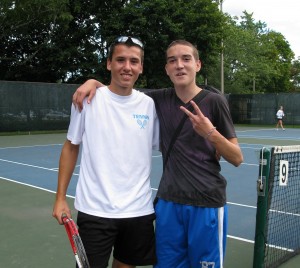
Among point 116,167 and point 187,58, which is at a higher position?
point 187,58

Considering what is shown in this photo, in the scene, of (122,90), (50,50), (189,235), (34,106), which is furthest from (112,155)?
(50,50)

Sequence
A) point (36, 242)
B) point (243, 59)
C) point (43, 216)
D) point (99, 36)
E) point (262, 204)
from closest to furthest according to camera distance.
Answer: point (262, 204) < point (36, 242) < point (43, 216) < point (99, 36) < point (243, 59)

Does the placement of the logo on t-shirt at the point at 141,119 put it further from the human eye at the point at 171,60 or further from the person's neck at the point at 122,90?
the human eye at the point at 171,60

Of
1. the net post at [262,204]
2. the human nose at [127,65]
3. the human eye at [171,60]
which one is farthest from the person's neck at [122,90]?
the net post at [262,204]

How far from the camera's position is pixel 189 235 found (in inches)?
96.7

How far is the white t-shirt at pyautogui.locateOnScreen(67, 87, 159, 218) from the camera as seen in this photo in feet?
7.91

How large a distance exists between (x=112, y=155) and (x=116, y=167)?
0.24 feet

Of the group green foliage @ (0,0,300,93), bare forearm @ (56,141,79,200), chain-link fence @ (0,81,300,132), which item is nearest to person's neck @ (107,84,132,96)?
bare forearm @ (56,141,79,200)

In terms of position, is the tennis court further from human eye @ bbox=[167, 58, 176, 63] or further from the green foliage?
the green foliage

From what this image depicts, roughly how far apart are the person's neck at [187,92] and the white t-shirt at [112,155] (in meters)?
0.26

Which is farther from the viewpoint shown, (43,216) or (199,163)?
(43,216)

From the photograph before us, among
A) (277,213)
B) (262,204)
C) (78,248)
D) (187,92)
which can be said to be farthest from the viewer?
(277,213)

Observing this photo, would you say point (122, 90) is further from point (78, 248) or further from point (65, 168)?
point (78, 248)

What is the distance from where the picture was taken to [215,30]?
26.7 metres
